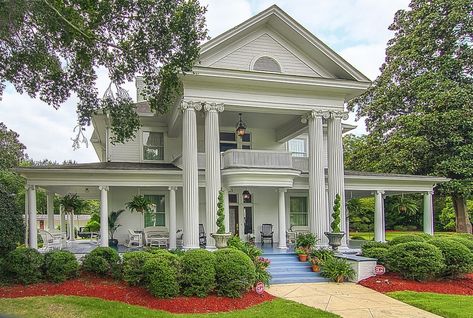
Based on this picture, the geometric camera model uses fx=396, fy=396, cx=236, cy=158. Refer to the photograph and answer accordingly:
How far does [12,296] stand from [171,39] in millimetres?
7182

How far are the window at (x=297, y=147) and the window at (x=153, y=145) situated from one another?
659cm

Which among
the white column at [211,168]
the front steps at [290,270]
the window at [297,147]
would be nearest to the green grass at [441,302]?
the front steps at [290,270]

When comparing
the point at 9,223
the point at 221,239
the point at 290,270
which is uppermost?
the point at 9,223

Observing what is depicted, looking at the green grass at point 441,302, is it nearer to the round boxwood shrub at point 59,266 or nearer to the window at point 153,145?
the round boxwood shrub at point 59,266

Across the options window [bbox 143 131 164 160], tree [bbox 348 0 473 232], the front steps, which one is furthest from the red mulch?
tree [bbox 348 0 473 232]

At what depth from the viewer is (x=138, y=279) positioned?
399 inches

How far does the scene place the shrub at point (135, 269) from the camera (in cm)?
1012

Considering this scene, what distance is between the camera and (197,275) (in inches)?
384

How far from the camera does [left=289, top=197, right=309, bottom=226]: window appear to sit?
19844mm

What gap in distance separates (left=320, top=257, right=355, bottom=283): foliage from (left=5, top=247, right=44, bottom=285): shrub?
8449mm

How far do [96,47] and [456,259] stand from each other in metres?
12.0

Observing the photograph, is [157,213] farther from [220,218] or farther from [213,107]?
[213,107]

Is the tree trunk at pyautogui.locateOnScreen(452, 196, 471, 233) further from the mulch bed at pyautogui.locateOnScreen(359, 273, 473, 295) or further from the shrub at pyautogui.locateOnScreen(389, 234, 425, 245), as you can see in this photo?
the mulch bed at pyautogui.locateOnScreen(359, 273, 473, 295)

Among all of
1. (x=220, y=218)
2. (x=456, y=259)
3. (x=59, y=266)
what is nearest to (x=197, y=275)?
(x=220, y=218)
